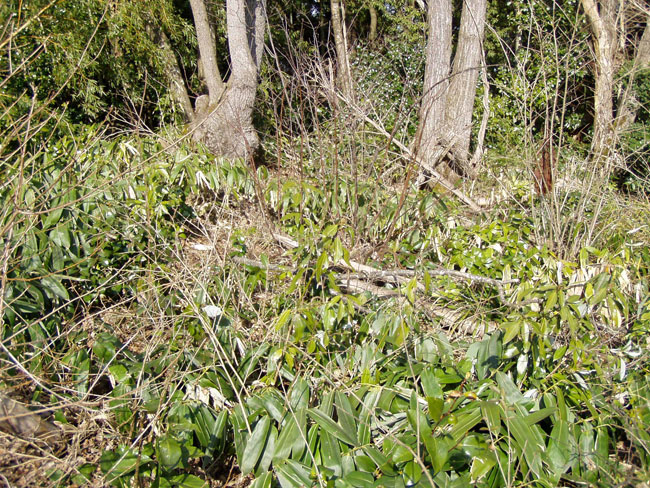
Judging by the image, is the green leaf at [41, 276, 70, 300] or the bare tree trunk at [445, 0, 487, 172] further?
the bare tree trunk at [445, 0, 487, 172]

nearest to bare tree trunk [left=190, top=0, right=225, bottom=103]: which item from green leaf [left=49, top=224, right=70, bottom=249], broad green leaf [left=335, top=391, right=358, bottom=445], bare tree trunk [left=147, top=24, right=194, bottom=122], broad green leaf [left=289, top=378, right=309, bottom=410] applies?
bare tree trunk [left=147, top=24, right=194, bottom=122]

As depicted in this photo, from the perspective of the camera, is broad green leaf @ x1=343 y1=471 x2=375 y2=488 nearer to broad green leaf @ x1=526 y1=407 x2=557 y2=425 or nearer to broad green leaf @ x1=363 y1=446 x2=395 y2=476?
broad green leaf @ x1=363 y1=446 x2=395 y2=476

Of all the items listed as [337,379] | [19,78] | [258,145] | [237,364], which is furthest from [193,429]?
[19,78]

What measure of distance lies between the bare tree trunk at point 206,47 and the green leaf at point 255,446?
4.38m

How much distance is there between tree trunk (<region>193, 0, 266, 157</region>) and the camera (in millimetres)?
5246

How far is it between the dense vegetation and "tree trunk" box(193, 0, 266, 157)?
1.31 meters

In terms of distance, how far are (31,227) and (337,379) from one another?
6.11ft

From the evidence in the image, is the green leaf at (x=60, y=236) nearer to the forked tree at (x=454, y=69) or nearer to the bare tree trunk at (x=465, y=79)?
the forked tree at (x=454, y=69)

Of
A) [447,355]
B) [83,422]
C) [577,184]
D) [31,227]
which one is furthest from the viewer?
[577,184]

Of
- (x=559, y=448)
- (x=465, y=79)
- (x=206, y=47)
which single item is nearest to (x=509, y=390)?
(x=559, y=448)

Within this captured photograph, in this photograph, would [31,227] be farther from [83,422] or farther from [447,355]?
[447,355]

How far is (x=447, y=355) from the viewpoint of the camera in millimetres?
2508

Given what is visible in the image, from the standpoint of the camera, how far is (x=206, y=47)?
5762 millimetres

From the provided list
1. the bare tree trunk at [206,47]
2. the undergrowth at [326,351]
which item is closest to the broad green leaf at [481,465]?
the undergrowth at [326,351]
